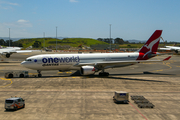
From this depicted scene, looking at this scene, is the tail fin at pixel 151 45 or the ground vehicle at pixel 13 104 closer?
the ground vehicle at pixel 13 104

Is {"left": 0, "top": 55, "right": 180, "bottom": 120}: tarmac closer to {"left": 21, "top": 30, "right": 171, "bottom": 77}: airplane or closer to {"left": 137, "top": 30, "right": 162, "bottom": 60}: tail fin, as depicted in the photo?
{"left": 21, "top": 30, "right": 171, "bottom": 77}: airplane

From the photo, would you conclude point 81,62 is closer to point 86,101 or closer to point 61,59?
point 61,59

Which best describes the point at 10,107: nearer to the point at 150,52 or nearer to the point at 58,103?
the point at 58,103

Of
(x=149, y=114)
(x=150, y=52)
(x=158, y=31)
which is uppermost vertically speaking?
(x=158, y=31)

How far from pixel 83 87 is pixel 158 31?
24614 mm

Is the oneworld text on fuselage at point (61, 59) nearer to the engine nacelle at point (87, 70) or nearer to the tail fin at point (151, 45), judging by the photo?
the engine nacelle at point (87, 70)

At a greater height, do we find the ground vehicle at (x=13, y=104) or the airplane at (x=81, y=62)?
the airplane at (x=81, y=62)

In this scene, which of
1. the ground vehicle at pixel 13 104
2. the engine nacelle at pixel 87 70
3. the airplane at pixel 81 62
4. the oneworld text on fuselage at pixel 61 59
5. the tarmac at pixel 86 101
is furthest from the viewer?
the oneworld text on fuselage at pixel 61 59

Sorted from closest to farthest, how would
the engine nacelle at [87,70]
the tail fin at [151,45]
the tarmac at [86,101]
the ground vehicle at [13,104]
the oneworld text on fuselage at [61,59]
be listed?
the tarmac at [86,101]
the ground vehicle at [13,104]
the engine nacelle at [87,70]
the oneworld text on fuselage at [61,59]
the tail fin at [151,45]

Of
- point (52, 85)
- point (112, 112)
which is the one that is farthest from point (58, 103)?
point (52, 85)

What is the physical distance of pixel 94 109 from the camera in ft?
57.3

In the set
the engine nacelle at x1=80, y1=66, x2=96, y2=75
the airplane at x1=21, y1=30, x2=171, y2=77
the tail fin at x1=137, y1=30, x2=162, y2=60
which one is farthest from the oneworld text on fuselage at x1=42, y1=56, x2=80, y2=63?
the tail fin at x1=137, y1=30, x2=162, y2=60

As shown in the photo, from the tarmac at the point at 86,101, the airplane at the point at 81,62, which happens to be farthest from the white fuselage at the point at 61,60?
the tarmac at the point at 86,101

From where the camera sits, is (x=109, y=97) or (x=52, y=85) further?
(x=52, y=85)
